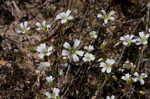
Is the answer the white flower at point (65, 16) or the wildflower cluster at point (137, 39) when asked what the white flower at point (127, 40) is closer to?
the wildflower cluster at point (137, 39)

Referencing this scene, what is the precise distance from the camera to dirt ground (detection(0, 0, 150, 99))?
2.14m

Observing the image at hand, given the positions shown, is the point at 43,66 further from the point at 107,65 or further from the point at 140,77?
the point at 140,77

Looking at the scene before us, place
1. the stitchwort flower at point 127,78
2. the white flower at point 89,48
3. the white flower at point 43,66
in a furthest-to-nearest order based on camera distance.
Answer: the white flower at point 43,66
the white flower at point 89,48
the stitchwort flower at point 127,78

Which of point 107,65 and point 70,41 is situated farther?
point 70,41

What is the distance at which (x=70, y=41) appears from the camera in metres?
2.35

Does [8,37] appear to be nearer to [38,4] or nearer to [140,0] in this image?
[38,4]

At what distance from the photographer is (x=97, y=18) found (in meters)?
2.45

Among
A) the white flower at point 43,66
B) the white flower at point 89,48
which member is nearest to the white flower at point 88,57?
the white flower at point 89,48

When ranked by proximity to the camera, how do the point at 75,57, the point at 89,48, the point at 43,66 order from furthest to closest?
the point at 43,66 → the point at 89,48 → the point at 75,57

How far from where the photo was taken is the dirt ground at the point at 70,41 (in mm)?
2145

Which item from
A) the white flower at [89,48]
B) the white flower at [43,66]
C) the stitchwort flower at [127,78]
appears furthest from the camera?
the white flower at [43,66]

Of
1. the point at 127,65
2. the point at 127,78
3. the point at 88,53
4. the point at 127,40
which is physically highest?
the point at 127,40

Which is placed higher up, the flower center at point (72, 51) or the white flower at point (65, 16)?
the white flower at point (65, 16)

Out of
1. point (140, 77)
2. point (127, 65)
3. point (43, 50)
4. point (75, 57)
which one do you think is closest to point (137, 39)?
A: point (127, 65)
